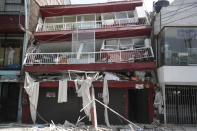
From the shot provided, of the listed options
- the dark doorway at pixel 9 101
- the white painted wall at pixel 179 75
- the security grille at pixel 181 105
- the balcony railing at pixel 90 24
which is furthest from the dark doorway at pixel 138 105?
the dark doorway at pixel 9 101

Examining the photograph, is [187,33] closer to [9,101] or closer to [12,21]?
[12,21]

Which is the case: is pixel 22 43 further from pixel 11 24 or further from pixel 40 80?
pixel 40 80

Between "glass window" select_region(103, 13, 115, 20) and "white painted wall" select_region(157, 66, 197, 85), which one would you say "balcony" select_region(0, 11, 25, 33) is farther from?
"white painted wall" select_region(157, 66, 197, 85)

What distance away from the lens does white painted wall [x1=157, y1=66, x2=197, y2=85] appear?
36.5ft

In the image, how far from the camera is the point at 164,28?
38.9ft

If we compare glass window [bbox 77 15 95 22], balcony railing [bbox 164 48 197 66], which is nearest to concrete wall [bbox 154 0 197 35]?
balcony railing [bbox 164 48 197 66]

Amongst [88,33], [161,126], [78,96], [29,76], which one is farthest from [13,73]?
[161,126]

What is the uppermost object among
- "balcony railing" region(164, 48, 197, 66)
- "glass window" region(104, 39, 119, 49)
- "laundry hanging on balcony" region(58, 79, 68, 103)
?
"glass window" region(104, 39, 119, 49)

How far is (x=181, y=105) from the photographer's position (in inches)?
473

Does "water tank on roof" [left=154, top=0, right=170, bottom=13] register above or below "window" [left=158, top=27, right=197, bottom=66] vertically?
above

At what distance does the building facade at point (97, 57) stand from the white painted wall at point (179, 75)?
1020 mm

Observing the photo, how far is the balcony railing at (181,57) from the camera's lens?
37.2ft

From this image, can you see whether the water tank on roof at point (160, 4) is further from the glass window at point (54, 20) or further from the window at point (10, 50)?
the window at point (10, 50)

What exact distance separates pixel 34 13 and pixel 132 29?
24.9ft
